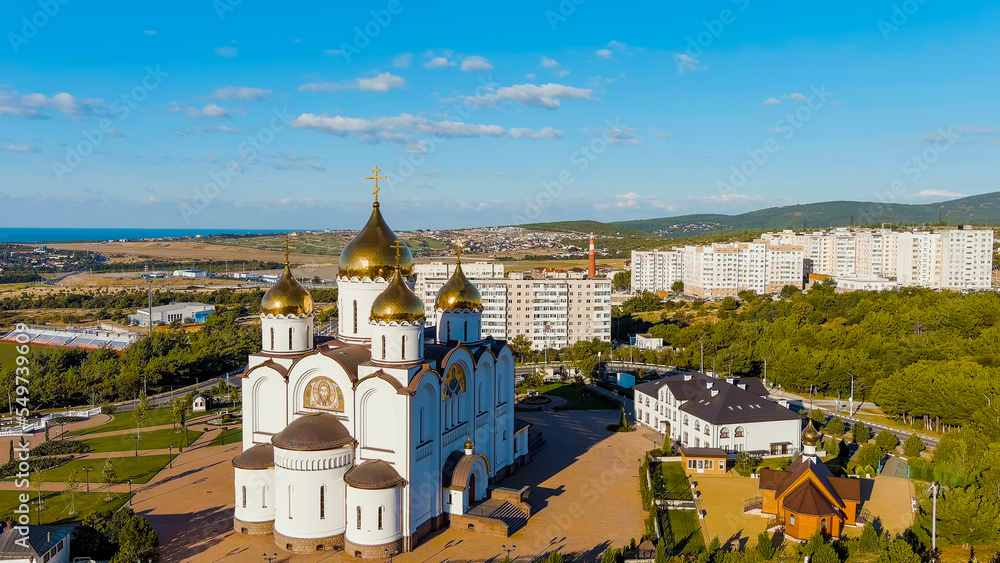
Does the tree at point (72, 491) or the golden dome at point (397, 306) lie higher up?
the golden dome at point (397, 306)

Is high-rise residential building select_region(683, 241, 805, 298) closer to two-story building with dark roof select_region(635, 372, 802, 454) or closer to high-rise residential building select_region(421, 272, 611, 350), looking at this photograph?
high-rise residential building select_region(421, 272, 611, 350)

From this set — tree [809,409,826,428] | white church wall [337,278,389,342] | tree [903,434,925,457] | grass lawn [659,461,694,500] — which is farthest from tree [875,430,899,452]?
white church wall [337,278,389,342]

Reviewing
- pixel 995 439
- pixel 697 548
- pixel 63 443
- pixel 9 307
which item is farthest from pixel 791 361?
pixel 9 307

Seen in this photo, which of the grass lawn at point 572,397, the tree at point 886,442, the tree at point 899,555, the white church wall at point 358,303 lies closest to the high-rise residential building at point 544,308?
the grass lawn at point 572,397

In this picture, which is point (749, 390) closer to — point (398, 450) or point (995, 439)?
point (995, 439)

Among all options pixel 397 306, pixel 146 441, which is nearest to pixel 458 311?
pixel 397 306

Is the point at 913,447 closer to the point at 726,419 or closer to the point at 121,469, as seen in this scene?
the point at 726,419

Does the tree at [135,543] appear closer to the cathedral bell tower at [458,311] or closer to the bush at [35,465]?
the cathedral bell tower at [458,311]

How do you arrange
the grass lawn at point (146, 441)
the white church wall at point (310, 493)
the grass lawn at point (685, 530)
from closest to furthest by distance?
the white church wall at point (310, 493) < the grass lawn at point (685, 530) < the grass lawn at point (146, 441)
